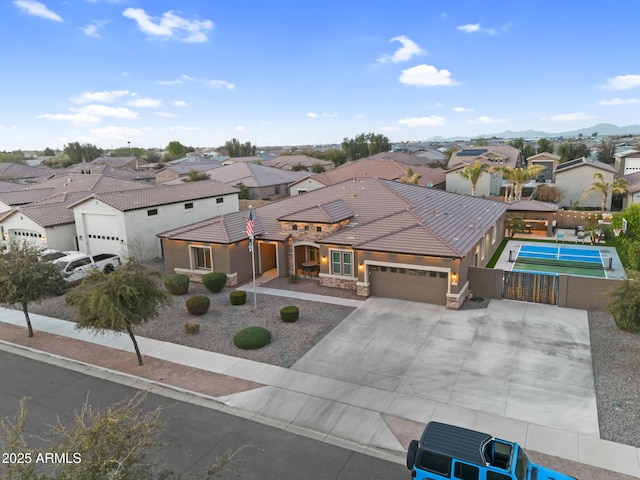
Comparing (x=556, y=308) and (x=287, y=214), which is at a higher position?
(x=287, y=214)

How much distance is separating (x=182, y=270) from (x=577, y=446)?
75.1ft

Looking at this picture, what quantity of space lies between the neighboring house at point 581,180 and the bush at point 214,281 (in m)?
42.6

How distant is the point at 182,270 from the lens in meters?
28.2

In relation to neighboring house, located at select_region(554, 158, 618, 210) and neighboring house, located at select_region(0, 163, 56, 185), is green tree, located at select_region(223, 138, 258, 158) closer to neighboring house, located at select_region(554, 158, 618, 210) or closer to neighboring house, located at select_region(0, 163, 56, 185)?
neighboring house, located at select_region(0, 163, 56, 185)

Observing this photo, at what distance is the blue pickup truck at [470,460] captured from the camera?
9342mm

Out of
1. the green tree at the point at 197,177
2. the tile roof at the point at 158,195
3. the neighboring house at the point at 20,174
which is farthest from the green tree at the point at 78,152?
the tile roof at the point at 158,195

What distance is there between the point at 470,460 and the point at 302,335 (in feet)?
35.2

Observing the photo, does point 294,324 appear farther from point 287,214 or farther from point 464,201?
point 464,201

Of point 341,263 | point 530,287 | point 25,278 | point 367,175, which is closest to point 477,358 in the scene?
point 530,287

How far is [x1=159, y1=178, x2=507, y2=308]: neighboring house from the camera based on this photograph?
2272cm

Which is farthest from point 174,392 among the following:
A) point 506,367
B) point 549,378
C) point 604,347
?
point 604,347

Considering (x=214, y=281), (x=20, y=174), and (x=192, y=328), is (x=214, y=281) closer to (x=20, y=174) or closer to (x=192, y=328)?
(x=192, y=328)

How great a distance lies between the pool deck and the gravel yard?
9.65 meters

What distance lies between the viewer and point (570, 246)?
35.8 metres
